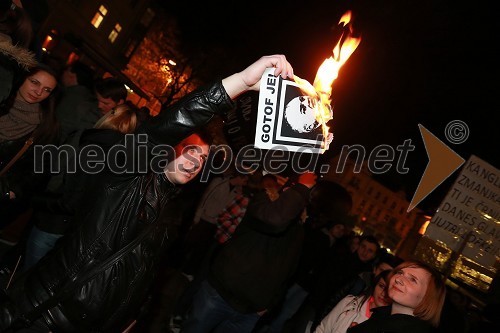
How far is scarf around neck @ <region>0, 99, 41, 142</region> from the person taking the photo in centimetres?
383

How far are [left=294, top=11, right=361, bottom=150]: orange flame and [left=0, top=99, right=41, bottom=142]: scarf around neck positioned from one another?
9.89 feet

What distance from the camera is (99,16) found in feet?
90.3

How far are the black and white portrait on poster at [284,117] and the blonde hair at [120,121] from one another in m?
1.61

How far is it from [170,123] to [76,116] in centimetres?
313

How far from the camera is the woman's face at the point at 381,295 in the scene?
12.2 feet

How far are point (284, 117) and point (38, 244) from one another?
2891mm

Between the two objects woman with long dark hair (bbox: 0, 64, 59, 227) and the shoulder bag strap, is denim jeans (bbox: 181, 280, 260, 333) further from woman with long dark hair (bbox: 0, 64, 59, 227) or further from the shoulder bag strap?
the shoulder bag strap

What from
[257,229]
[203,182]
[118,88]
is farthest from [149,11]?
[257,229]

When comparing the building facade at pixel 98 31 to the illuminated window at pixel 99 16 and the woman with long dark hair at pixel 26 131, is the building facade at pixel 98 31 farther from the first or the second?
the woman with long dark hair at pixel 26 131

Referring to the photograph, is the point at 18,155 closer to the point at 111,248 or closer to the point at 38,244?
the point at 38,244

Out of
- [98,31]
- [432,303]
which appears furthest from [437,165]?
[98,31]

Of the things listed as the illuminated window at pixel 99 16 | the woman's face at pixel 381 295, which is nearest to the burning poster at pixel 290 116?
the woman's face at pixel 381 295

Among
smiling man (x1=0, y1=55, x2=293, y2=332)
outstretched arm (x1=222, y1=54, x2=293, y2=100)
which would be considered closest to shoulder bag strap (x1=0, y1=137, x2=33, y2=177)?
smiling man (x1=0, y1=55, x2=293, y2=332)

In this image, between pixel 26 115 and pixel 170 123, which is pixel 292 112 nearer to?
pixel 170 123
